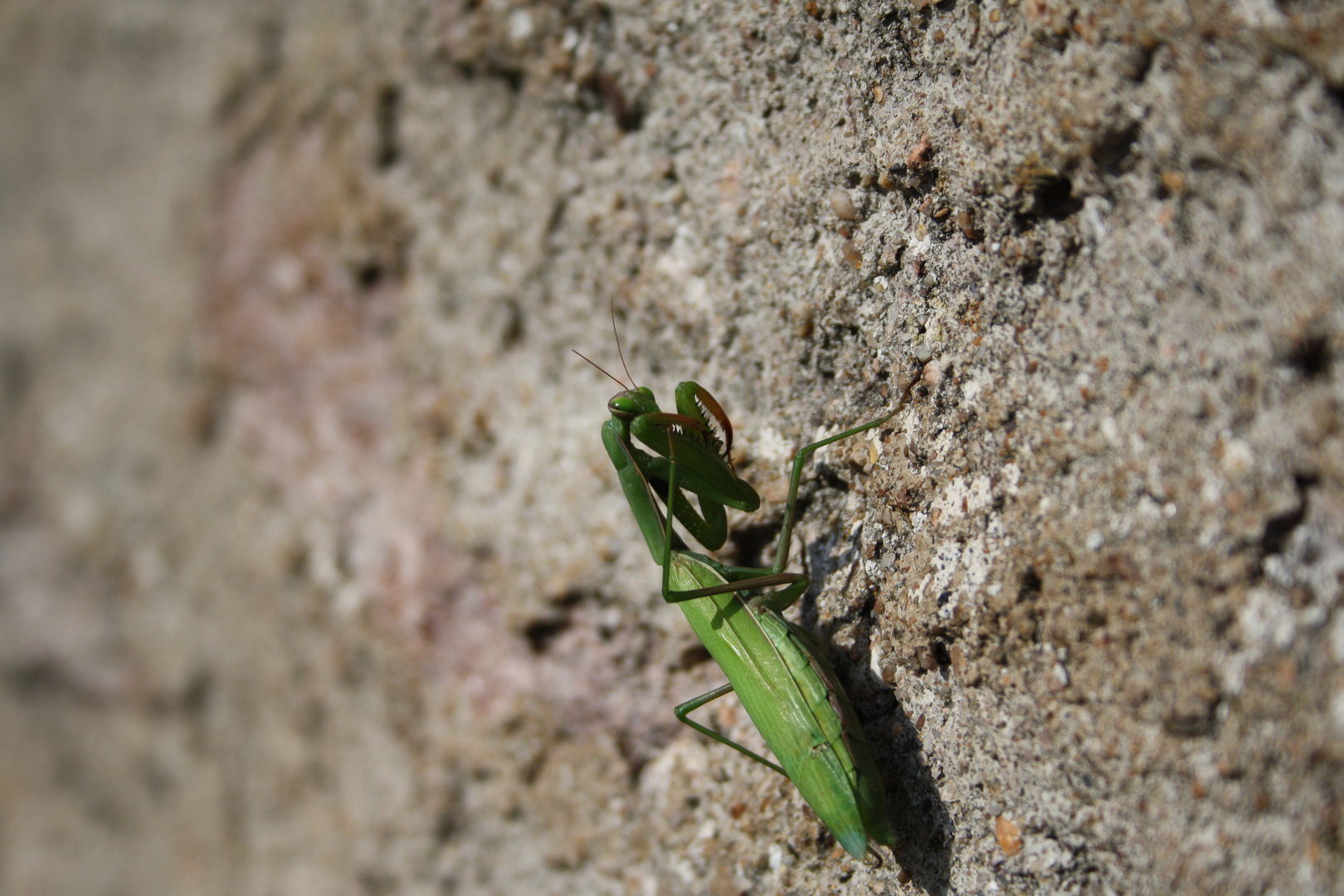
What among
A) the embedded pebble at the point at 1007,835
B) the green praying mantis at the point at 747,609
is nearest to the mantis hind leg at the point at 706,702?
the green praying mantis at the point at 747,609

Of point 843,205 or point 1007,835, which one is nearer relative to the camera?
point 1007,835

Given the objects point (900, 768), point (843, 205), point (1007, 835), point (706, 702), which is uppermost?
point (843, 205)

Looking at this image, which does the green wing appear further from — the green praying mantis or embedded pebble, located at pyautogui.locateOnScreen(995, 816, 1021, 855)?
embedded pebble, located at pyautogui.locateOnScreen(995, 816, 1021, 855)

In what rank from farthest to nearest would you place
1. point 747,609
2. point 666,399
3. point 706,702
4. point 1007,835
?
point 666,399 < point 706,702 < point 747,609 < point 1007,835

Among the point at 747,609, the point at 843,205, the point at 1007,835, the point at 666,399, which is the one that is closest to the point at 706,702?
the point at 747,609

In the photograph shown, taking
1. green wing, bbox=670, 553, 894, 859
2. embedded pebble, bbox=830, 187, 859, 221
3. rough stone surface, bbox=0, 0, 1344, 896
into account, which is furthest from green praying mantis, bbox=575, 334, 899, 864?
embedded pebble, bbox=830, 187, 859, 221

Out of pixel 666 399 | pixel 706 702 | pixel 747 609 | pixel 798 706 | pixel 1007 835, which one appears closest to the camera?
pixel 1007 835

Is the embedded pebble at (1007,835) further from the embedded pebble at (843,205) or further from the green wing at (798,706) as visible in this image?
the embedded pebble at (843,205)

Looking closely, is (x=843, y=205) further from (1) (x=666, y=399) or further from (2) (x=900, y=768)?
(2) (x=900, y=768)
